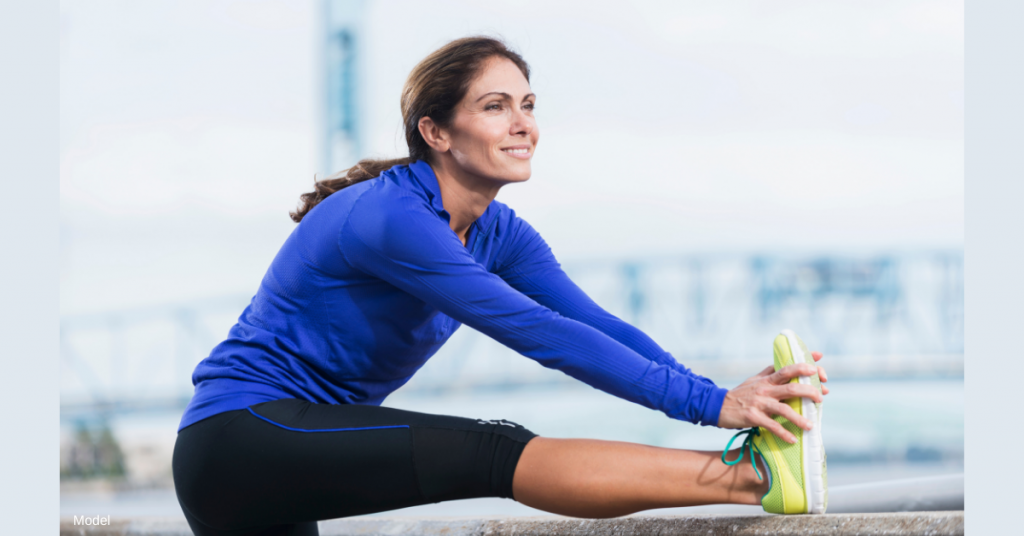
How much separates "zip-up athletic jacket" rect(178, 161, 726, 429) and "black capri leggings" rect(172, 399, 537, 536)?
5 centimetres

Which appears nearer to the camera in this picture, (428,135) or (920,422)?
(428,135)

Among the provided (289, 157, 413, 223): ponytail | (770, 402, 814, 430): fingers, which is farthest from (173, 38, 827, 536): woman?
(289, 157, 413, 223): ponytail

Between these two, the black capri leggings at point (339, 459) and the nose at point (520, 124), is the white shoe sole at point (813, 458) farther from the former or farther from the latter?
the nose at point (520, 124)

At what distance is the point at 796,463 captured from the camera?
1.07 m

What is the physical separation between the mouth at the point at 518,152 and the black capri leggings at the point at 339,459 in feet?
1.31

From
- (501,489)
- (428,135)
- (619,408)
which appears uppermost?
(428,135)

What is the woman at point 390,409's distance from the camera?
106 centimetres

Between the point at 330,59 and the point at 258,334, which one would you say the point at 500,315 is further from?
the point at 330,59

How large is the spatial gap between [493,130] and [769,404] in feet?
1.79

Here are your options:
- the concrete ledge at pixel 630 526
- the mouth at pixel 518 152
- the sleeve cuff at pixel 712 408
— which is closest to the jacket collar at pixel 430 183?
the mouth at pixel 518 152

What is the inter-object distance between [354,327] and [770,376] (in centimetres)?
56

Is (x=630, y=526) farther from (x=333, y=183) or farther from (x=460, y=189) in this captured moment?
(x=333, y=183)

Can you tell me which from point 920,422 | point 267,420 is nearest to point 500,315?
point 267,420

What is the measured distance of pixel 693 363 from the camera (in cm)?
893
